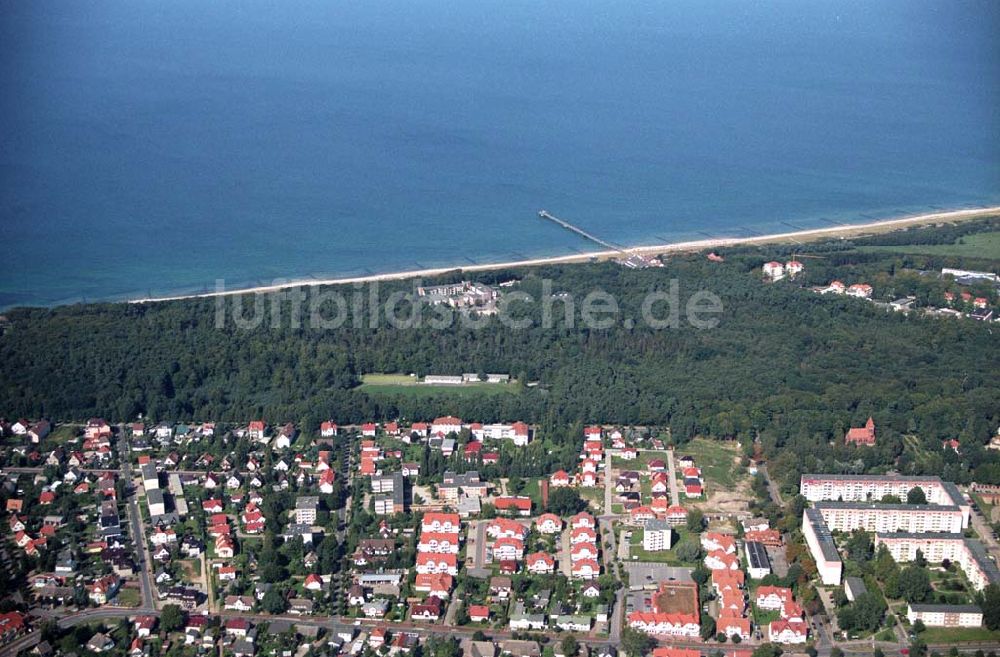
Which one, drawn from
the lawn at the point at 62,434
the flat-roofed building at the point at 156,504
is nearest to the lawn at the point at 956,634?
the flat-roofed building at the point at 156,504

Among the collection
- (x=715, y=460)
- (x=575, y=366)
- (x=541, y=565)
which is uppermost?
(x=575, y=366)

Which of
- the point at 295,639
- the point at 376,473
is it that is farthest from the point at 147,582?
the point at 376,473

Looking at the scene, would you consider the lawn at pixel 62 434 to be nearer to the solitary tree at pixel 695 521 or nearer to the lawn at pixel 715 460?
the lawn at pixel 715 460

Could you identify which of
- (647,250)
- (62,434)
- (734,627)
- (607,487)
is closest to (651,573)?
(734,627)

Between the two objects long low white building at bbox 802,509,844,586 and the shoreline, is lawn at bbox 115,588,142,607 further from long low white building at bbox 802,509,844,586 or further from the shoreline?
the shoreline

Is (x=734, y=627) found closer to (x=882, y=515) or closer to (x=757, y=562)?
(x=757, y=562)
